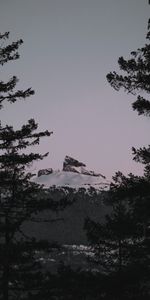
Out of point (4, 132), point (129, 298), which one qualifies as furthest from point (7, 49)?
point (129, 298)

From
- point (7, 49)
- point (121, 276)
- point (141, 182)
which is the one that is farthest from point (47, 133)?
point (121, 276)

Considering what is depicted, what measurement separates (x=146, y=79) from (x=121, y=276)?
7063mm

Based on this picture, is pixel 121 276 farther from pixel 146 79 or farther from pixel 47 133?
pixel 146 79

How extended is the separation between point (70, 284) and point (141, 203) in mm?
6170

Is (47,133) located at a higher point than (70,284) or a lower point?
higher

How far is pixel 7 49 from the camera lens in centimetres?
1389

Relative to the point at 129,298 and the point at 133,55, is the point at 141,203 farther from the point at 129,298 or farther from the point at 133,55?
the point at 129,298

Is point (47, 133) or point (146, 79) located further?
point (47, 133)

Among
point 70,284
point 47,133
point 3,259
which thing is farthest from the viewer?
point 70,284

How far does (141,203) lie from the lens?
1291 centimetres

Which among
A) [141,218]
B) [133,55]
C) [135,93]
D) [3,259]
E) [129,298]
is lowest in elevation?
[129,298]

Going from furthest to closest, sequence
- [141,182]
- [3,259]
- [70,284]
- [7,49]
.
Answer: [70,284], [3,259], [7,49], [141,182]

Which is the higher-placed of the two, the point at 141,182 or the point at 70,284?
the point at 141,182

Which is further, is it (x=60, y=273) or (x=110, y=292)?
(x=60, y=273)
